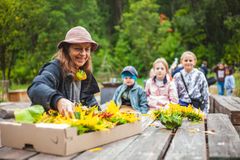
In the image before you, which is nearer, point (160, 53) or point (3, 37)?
point (3, 37)

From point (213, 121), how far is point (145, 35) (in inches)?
986

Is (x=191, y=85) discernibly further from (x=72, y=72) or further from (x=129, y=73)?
(x=72, y=72)

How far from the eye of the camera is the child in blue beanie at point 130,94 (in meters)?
5.92

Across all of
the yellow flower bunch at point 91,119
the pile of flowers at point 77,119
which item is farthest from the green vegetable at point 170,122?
the pile of flowers at point 77,119

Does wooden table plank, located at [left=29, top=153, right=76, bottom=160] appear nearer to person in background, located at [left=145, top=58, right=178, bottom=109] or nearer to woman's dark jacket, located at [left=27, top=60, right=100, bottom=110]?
woman's dark jacket, located at [left=27, top=60, right=100, bottom=110]

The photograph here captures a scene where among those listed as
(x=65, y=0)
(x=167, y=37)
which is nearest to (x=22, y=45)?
(x=65, y=0)

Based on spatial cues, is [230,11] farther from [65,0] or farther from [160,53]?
[65,0]

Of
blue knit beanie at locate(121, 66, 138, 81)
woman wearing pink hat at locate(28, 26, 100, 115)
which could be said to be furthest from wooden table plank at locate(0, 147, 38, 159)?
blue knit beanie at locate(121, 66, 138, 81)

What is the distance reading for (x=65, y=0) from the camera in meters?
22.8

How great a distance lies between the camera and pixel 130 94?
6.03m

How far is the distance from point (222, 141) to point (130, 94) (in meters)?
3.74

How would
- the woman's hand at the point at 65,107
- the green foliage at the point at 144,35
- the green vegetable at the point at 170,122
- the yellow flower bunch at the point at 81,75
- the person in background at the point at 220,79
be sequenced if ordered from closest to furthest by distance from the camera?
the woman's hand at the point at 65,107 < the green vegetable at the point at 170,122 < the yellow flower bunch at the point at 81,75 < the person in background at the point at 220,79 < the green foliage at the point at 144,35

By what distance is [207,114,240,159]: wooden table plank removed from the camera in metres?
1.96

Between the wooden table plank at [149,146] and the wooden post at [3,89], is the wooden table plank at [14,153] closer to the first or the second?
the wooden table plank at [149,146]
